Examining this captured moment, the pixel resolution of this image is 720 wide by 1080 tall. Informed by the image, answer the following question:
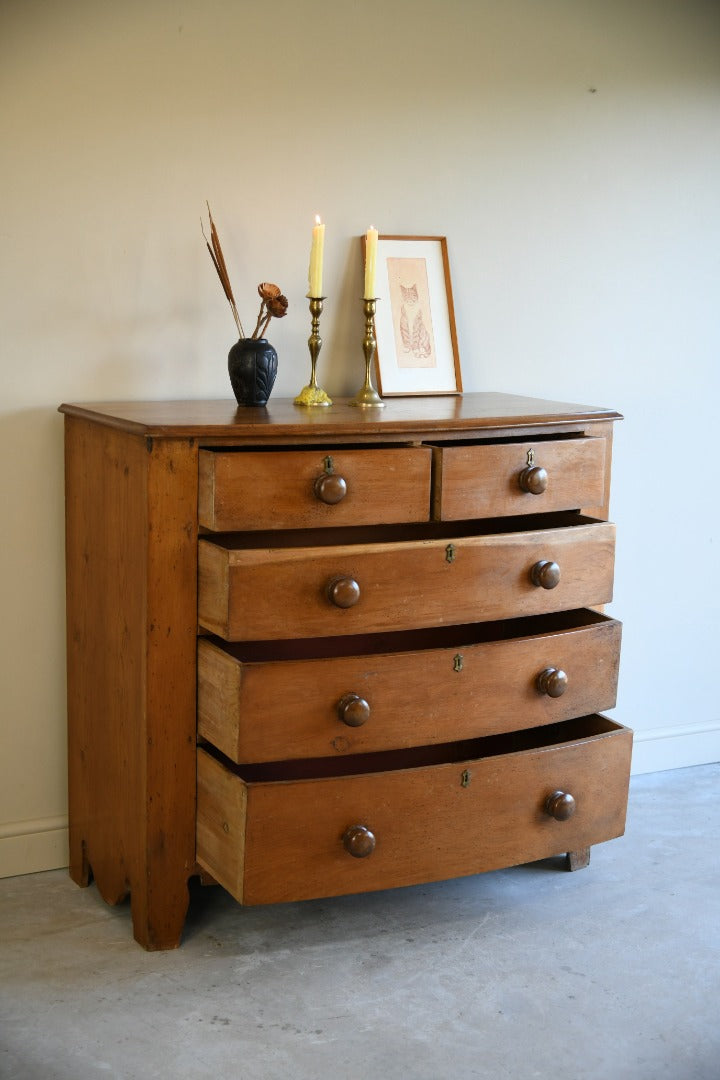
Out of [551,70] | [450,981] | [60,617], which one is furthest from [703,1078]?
[551,70]

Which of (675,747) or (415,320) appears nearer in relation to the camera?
(415,320)

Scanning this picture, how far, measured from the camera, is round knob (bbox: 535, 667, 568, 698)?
216 cm

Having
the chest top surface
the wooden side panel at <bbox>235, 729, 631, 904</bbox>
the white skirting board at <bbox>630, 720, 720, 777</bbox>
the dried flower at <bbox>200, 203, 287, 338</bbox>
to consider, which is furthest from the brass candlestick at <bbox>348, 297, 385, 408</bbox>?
the white skirting board at <bbox>630, 720, 720, 777</bbox>

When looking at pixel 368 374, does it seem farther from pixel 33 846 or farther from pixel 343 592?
pixel 33 846

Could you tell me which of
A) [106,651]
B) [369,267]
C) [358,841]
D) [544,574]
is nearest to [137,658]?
[106,651]

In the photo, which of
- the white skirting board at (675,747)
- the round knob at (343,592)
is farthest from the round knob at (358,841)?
the white skirting board at (675,747)

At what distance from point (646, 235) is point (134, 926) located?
75.0 inches

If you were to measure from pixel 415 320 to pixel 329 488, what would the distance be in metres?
0.75

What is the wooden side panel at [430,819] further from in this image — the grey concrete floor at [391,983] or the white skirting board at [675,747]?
the white skirting board at [675,747]

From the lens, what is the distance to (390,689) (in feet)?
6.63

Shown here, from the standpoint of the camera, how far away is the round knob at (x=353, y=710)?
1967mm

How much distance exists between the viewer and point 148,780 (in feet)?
6.57

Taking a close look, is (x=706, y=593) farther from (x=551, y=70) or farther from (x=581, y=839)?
(x=551, y=70)

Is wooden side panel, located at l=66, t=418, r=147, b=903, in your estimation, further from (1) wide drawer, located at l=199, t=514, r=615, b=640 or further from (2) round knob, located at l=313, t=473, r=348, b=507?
(2) round knob, located at l=313, t=473, r=348, b=507
